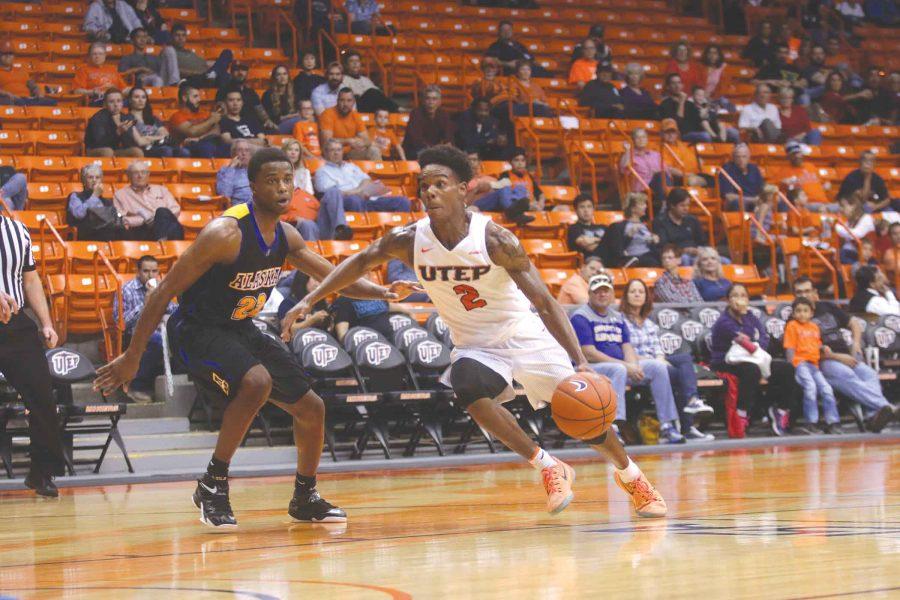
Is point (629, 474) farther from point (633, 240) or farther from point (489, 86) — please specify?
point (489, 86)

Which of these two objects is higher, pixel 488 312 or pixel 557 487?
pixel 488 312

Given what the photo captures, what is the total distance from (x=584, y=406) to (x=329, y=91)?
31.8 ft

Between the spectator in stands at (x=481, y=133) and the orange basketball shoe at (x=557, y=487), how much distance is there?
9.47 meters

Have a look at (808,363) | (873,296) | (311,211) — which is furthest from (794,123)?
(311,211)

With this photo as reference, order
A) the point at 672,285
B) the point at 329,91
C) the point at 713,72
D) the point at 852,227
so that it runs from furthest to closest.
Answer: the point at 713,72
the point at 852,227
the point at 329,91
the point at 672,285

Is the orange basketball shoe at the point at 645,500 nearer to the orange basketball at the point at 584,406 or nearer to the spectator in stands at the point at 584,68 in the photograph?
the orange basketball at the point at 584,406

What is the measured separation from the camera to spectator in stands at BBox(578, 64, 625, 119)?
16234 mm

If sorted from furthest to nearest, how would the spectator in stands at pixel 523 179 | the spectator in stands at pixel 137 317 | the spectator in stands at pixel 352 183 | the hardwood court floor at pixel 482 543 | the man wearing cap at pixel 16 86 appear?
the spectator in stands at pixel 523 179 < the man wearing cap at pixel 16 86 < the spectator in stands at pixel 352 183 < the spectator in stands at pixel 137 317 < the hardwood court floor at pixel 482 543

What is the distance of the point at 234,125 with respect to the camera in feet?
43.2

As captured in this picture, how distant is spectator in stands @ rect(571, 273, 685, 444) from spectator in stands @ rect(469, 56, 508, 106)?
5488 millimetres

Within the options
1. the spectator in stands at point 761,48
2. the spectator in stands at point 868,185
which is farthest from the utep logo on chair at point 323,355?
the spectator in stands at point 761,48

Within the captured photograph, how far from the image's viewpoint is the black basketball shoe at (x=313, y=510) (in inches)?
220

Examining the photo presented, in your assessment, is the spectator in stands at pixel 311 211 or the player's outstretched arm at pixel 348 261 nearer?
the player's outstretched arm at pixel 348 261

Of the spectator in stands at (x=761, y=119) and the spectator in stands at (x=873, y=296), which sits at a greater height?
the spectator in stands at (x=761, y=119)
